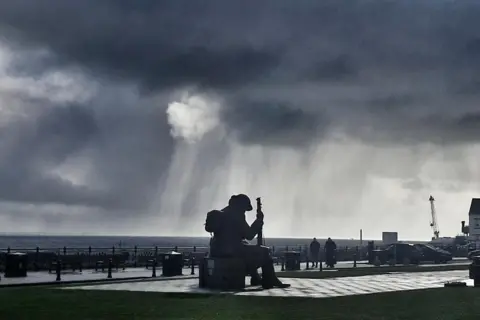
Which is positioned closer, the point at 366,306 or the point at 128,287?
the point at 366,306

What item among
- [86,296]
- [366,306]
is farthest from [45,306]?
[366,306]

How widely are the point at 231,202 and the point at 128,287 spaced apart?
17.5 ft

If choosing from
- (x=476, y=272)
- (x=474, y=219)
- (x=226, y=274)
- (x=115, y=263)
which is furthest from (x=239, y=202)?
(x=474, y=219)

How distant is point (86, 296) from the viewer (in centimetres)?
2473

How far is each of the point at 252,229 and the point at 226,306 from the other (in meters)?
10.6

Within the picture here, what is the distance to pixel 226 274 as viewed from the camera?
30.2 meters

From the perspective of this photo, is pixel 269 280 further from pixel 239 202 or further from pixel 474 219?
pixel 474 219

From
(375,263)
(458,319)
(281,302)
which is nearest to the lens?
(458,319)

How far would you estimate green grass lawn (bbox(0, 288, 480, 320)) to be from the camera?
18.7 metres

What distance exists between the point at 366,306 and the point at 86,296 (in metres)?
8.94

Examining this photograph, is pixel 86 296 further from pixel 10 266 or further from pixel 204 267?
pixel 10 266

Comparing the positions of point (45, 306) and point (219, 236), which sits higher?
point (219, 236)

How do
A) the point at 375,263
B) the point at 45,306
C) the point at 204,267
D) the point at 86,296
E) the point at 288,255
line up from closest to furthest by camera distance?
the point at 45,306 < the point at 86,296 < the point at 204,267 < the point at 288,255 < the point at 375,263

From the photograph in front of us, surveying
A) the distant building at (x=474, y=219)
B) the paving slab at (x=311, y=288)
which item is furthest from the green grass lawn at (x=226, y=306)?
the distant building at (x=474, y=219)
